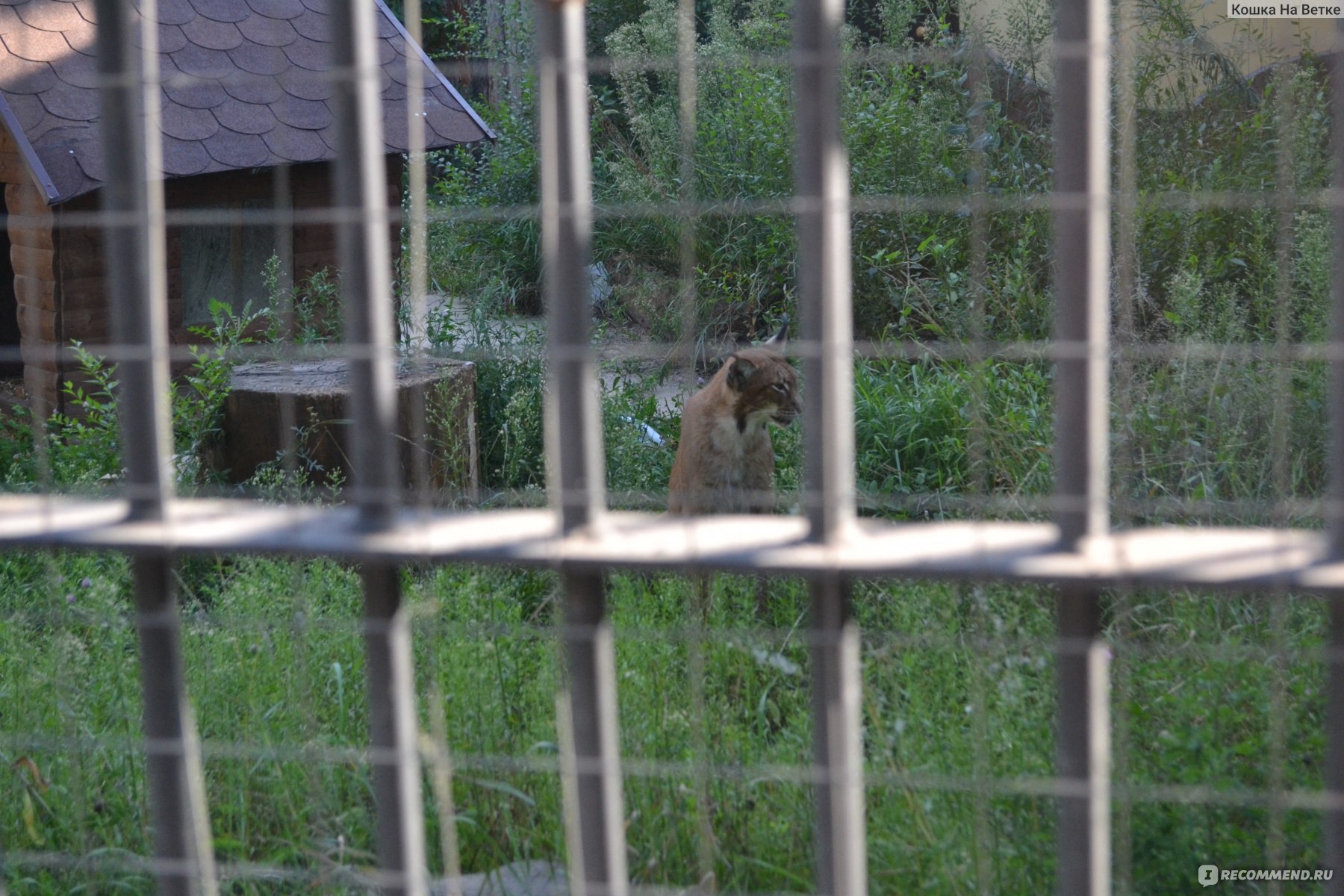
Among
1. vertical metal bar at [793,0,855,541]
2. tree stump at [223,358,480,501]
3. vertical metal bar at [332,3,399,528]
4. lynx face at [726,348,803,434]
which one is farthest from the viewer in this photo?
tree stump at [223,358,480,501]

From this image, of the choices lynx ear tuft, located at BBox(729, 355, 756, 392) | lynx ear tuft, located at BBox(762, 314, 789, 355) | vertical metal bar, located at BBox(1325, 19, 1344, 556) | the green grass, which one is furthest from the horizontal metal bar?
lynx ear tuft, located at BBox(729, 355, 756, 392)

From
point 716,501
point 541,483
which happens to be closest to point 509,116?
point 541,483

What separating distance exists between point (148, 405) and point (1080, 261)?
1.12 m

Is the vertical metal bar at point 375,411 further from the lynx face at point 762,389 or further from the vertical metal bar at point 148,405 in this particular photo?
the lynx face at point 762,389

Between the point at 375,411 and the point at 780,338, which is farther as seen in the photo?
the point at 780,338

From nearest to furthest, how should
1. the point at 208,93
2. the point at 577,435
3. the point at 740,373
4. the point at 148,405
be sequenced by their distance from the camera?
the point at 577,435, the point at 148,405, the point at 740,373, the point at 208,93

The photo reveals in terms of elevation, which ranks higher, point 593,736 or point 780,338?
point 780,338

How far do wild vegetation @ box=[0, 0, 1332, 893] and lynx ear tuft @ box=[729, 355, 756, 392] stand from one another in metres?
0.47

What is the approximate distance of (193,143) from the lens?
620cm

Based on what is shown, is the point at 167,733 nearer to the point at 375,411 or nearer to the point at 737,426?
the point at 375,411

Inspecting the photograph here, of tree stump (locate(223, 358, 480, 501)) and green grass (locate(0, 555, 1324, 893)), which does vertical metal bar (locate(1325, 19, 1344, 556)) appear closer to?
green grass (locate(0, 555, 1324, 893))

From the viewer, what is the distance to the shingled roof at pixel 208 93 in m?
5.84

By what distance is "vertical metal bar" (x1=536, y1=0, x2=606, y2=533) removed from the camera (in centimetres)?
151

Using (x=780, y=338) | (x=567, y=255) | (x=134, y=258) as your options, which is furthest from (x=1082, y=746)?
(x=780, y=338)
